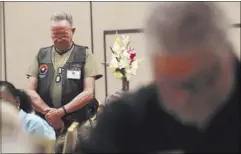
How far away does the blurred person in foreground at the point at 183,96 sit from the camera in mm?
775

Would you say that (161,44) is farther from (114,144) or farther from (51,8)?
(51,8)

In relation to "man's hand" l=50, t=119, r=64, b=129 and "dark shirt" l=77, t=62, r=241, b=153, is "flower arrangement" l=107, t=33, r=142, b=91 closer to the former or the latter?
"man's hand" l=50, t=119, r=64, b=129

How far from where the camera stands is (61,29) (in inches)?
97.7

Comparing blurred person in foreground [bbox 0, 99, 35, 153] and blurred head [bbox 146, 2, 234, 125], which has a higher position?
blurred head [bbox 146, 2, 234, 125]

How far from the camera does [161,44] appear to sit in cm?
78

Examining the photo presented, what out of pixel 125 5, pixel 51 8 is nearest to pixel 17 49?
pixel 51 8

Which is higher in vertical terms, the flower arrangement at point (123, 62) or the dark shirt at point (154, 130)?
the flower arrangement at point (123, 62)

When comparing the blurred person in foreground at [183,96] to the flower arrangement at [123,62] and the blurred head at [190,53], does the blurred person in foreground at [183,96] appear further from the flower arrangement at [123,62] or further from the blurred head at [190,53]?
the flower arrangement at [123,62]

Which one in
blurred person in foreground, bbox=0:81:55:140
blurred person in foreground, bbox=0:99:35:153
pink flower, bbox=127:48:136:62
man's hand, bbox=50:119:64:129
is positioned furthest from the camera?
pink flower, bbox=127:48:136:62

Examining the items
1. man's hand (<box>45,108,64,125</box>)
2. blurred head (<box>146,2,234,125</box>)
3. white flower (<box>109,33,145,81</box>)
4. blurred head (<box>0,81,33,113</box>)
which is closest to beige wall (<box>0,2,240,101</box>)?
white flower (<box>109,33,145,81</box>)

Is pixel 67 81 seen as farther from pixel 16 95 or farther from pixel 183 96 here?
pixel 183 96

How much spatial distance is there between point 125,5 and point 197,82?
11.3 feet

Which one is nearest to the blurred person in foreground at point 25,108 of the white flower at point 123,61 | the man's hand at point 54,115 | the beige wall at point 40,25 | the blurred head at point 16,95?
the blurred head at point 16,95

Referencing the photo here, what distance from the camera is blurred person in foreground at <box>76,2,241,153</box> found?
30.5 inches
